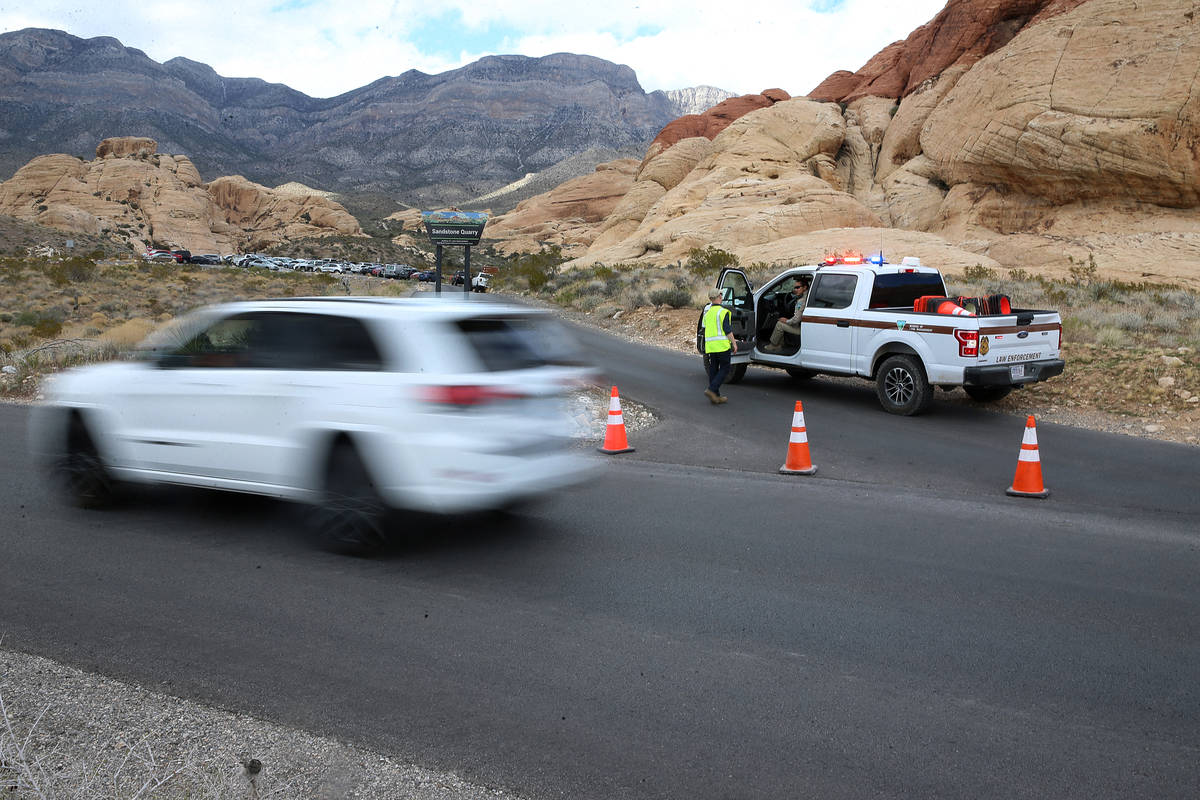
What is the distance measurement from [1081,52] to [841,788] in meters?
47.7

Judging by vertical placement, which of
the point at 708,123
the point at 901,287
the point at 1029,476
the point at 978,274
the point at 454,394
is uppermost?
the point at 708,123

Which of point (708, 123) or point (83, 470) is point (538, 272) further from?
point (83, 470)

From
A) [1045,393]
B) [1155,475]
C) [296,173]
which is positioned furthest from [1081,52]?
[296,173]

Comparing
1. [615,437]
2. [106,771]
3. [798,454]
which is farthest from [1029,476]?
[106,771]

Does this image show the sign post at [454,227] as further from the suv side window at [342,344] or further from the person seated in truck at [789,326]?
the suv side window at [342,344]

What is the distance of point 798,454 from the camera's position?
8.99 metres

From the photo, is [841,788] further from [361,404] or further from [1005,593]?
[361,404]

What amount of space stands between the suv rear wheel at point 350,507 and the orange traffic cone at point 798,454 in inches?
180

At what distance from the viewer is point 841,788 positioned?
3.35 meters

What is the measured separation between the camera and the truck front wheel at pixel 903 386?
12156 mm

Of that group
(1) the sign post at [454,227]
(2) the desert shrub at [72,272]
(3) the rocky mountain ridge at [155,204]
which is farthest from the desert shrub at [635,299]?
(3) the rocky mountain ridge at [155,204]

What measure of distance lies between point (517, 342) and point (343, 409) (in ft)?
4.11

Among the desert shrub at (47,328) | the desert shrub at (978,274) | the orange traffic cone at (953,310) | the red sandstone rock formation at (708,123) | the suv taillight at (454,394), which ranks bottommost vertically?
the desert shrub at (47,328)

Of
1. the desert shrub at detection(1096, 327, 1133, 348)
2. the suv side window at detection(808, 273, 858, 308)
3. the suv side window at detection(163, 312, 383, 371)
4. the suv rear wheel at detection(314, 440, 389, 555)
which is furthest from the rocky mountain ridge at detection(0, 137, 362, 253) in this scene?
the suv rear wheel at detection(314, 440, 389, 555)
